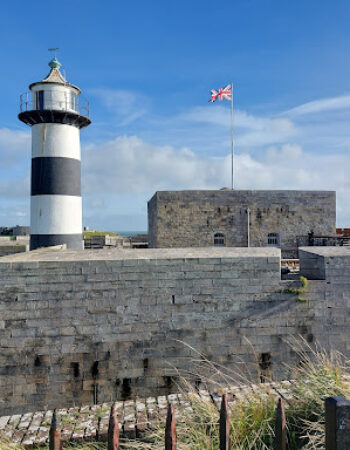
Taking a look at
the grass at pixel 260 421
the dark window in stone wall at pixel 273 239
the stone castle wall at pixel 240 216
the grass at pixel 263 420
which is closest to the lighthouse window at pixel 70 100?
the stone castle wall at pixel 240 216

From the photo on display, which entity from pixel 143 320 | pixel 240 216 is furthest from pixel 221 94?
pixel 143 320

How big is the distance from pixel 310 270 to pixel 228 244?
9561 millimetres

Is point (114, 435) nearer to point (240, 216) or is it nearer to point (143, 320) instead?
point (143, 320)

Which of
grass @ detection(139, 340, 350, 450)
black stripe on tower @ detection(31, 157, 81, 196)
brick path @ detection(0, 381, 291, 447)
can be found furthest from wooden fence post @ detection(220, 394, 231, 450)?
black stripe on tower @ detection(31, 157, 81, 196)

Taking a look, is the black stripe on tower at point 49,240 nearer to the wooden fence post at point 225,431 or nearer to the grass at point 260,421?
the grass at point 260,421

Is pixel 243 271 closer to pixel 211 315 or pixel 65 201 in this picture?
pixel 211 315

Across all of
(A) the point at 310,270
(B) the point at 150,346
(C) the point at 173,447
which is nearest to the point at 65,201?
(B) the point at 150,346

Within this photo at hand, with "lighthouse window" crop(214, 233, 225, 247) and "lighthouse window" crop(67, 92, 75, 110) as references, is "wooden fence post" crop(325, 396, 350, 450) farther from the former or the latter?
"lighthouse window" crop(67, 92, 75, 110)

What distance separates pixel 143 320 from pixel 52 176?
936cm

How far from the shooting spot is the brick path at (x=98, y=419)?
452 cm

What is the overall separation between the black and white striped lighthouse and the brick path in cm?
1009

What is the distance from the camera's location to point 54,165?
47.6 ft

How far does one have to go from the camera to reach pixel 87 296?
23.8ft

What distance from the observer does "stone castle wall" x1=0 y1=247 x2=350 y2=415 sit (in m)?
7.11
